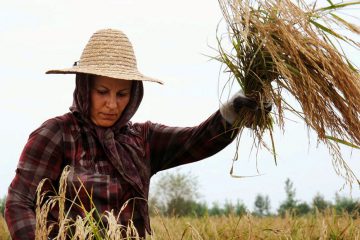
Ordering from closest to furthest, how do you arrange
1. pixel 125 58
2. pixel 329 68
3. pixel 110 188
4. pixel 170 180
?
pixel 329 68, pixel 110 188, pixel 125 58, pixel 170 180

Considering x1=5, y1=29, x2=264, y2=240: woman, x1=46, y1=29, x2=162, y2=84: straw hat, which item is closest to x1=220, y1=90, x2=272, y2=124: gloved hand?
x1=5, y1=29, x2=264, y2=240: woman

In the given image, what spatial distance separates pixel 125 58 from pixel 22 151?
2.58ft

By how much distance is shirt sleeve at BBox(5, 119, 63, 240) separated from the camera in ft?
11.7

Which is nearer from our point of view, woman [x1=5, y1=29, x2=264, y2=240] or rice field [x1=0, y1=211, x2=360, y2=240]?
woman [x1=5, y1=29, x2=264, y2=240]

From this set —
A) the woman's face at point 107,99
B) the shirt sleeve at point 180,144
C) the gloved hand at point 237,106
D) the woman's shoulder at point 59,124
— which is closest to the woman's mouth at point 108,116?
the woman's face at point 107,99

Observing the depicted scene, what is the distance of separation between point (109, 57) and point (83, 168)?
0.66 m

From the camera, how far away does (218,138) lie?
390cm

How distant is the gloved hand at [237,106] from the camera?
11.3 feet

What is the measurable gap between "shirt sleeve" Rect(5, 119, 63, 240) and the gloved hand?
3.03 feet

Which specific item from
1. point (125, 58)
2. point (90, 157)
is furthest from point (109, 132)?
point (125, 58)

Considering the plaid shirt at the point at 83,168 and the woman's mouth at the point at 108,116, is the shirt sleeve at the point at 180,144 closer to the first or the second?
the plaid shirt at the point at 83,168

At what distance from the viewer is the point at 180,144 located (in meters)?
4.02

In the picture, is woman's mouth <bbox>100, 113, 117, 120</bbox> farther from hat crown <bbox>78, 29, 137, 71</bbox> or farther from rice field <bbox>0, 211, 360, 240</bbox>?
rice field <bbox>0, 211, 360, 240</bbox>

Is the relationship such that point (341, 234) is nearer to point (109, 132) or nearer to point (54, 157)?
point (109, 132)
